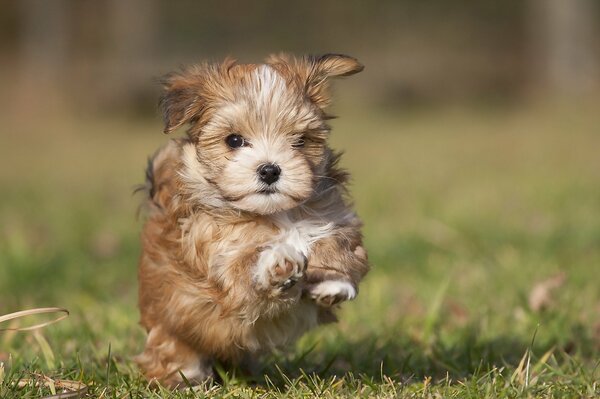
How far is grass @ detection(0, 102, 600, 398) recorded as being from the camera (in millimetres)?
4246

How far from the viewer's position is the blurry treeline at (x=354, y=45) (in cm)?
2023

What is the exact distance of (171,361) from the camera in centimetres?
440

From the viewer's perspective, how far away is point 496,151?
14500mm

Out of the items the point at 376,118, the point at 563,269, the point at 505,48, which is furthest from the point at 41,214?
the point at 505,48

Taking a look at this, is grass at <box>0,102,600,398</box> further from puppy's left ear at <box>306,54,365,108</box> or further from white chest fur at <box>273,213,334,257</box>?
puppy's left ear at <box>306,54,365,108</box>

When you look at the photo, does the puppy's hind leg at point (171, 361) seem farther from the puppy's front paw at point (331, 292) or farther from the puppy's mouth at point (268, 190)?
the puppy's mouth at point (268, 190)

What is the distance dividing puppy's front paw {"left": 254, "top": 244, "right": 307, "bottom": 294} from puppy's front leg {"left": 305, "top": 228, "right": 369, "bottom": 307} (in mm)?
137

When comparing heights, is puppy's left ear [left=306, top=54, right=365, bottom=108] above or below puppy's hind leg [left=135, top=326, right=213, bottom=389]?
above

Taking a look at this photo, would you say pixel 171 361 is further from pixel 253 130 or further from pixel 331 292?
pixel 253 130

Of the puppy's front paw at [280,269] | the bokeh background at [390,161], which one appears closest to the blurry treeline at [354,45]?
the bokeh background at [390,161]

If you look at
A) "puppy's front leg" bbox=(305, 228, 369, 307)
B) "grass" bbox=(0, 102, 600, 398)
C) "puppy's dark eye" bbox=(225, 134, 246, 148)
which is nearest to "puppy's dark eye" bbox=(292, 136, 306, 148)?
"puppy's dark eye" bbox=(225, 134, 246, 148)

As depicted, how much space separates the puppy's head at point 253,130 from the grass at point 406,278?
2.61ft

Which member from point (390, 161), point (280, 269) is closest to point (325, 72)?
point (280, 269)

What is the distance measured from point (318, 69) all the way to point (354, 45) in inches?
668
